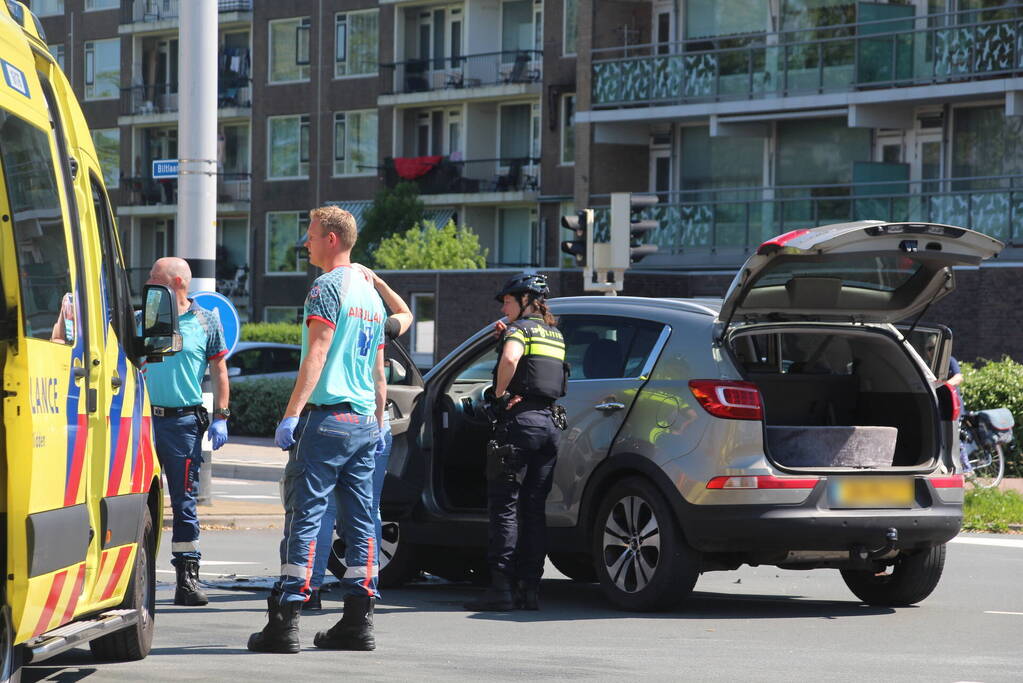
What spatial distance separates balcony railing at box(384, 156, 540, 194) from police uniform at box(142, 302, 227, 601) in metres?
39.5

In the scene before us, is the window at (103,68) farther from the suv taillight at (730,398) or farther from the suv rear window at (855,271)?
the suv taillight at (730,398)

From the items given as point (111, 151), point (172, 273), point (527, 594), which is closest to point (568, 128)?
point (111, 151)

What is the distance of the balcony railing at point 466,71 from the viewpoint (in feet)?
163

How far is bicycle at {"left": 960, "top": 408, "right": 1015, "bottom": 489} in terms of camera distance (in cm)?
2019

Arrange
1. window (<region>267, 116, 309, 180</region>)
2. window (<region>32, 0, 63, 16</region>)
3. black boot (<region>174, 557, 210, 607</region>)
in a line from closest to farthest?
black boot (<region>174, 557, 210, 607</region>), window (<region>267, 116, 309, 180</region>), window (<region>32, 0, 63, 16</region>)

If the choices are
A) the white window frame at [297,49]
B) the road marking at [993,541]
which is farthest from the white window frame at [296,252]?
the road marking at [993,541]

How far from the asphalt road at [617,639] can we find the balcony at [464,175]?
3798 centimetres

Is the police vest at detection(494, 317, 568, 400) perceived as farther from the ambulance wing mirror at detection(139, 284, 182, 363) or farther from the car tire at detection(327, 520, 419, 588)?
the ambulance wing mirror at detection(139, 284, 182, 363)

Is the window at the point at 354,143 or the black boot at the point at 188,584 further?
the window at the point at 354,143

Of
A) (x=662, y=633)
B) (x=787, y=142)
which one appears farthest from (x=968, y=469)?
(x=787, y=142)

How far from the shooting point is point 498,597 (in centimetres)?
1016

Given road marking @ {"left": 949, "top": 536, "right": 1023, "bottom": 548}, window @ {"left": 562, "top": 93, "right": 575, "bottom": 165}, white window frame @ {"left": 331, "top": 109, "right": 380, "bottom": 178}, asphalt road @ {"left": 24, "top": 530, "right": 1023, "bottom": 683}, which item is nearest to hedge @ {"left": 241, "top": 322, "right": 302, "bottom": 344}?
window @ {"left": 562, "top": 93, "right": 575, "bottom": 165}

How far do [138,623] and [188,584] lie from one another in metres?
2.32

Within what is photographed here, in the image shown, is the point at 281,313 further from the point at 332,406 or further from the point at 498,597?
the point at 332,406
